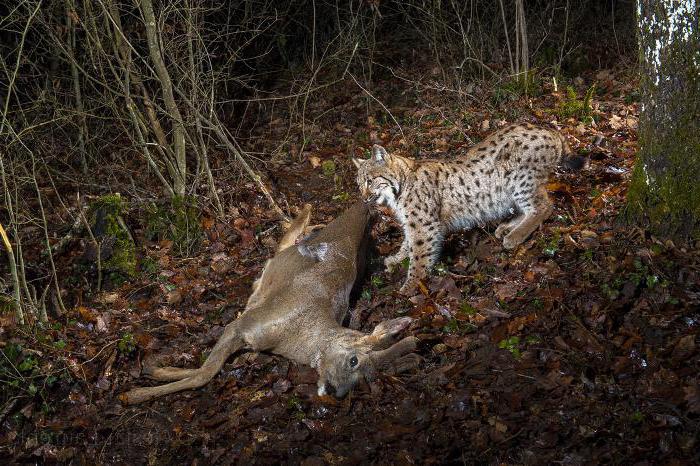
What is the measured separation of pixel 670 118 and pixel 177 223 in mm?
6330

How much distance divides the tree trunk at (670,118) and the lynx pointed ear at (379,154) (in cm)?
280

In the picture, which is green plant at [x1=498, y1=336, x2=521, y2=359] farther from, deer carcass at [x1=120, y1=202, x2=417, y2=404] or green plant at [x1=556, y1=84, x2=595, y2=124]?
green plant at [x1=556, y1=84, x2=595, y2=124]

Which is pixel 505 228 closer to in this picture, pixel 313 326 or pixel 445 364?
pixel 445 364

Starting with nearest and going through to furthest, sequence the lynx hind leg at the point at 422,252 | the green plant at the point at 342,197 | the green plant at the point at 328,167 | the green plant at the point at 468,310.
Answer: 1. the green plant at the point at 468,310
2. the lynx hind leg at the point at 422,252
3. the green plant at the point at 342,197
4. the green plant at the point at 328,167

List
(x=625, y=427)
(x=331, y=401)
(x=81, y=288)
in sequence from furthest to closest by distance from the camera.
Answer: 1. (x=81, y=288)
2. (x=331, y=401)
3. (x=625, y=427)

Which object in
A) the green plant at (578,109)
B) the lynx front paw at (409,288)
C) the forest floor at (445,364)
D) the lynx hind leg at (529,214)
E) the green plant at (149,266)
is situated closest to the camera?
the forest floor at (445,364)

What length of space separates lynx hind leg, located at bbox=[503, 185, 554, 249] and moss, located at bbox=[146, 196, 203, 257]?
4310 millimetres

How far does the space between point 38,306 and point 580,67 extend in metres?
10.4

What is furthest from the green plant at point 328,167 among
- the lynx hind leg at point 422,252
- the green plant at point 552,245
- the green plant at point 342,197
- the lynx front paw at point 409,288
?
the green plant at point 552,245

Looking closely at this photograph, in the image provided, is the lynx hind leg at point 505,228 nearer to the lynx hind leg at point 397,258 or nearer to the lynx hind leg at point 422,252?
the lynx hind leg at point 422,252

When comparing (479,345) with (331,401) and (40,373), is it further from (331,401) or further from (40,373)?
(40,373)

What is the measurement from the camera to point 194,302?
25.0 feet

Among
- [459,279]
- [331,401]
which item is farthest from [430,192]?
[331,401]

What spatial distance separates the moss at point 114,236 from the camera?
847 centimetres
